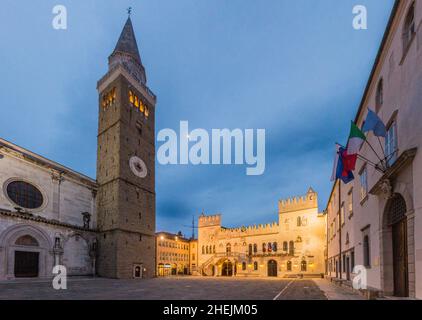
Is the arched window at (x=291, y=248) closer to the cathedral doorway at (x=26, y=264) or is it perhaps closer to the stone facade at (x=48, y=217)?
the stone facade at (x=48, y=217)

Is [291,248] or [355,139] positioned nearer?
[355,139]

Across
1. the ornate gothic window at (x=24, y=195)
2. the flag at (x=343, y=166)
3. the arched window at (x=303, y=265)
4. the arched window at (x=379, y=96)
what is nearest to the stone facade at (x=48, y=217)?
the ornate gothic window at (x=24, y=195)

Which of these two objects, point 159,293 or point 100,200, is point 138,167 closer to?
point 100,200

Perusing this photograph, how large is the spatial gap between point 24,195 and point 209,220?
4191cm

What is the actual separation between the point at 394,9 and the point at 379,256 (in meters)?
10.7

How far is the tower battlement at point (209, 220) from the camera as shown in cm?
7162

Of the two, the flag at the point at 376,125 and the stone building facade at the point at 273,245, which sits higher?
the flag at the point at 376,125

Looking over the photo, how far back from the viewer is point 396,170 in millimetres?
12641

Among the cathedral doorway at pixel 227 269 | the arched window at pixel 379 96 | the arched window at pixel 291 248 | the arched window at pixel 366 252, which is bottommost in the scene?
the cathedral doorway at pixel 227 269

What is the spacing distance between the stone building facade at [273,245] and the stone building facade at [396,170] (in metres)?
38.1

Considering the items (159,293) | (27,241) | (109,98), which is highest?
(109,98)

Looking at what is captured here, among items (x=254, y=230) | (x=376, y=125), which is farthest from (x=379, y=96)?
(x=254, y=230)
